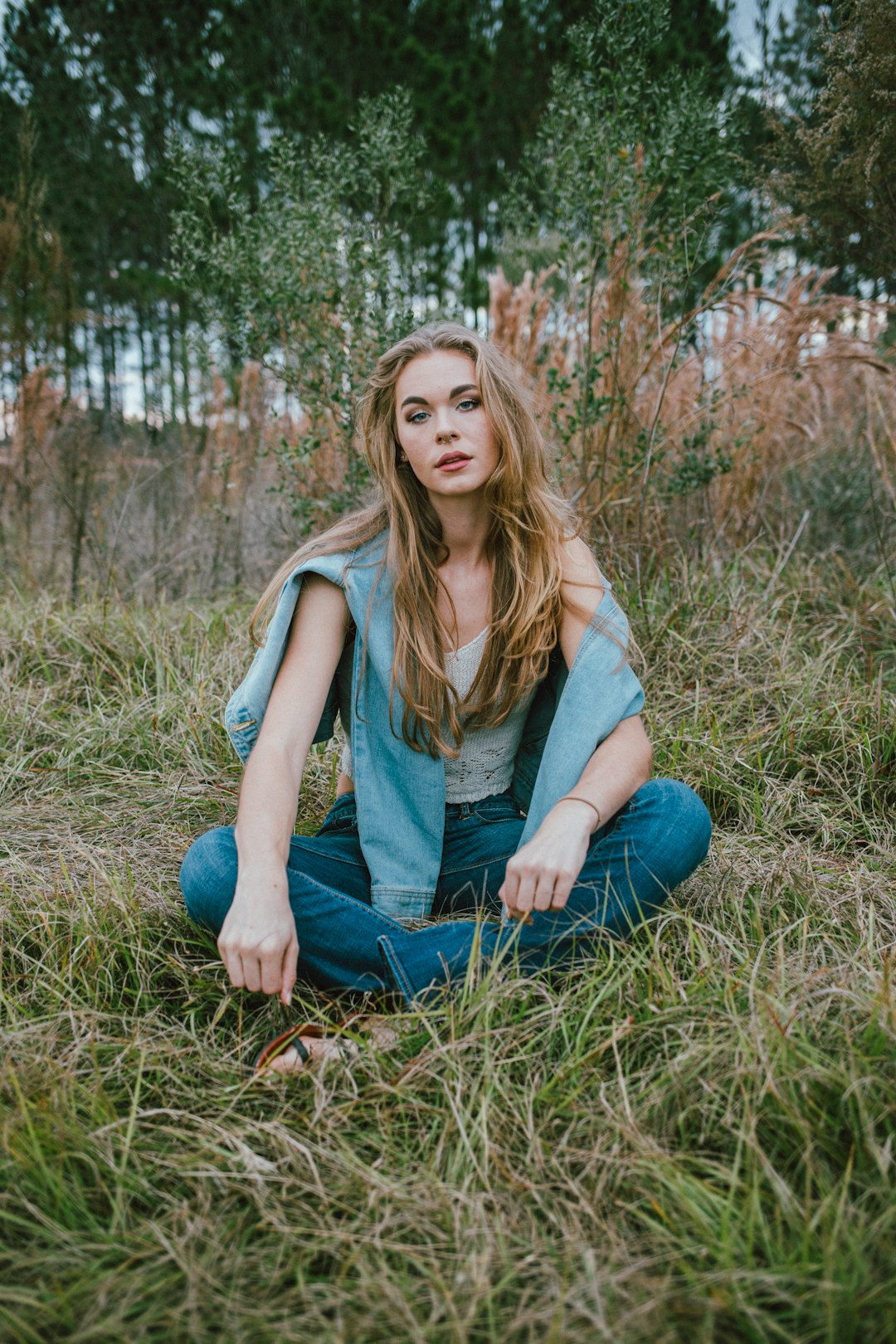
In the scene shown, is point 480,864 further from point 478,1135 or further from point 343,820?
point 478,1135

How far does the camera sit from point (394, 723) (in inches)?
64.4

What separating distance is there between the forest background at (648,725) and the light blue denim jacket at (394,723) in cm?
27

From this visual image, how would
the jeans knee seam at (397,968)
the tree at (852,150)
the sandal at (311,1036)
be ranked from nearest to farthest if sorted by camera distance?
1. the sandal at (311,1036)
2. the jeans knee seam at (397,968)
3. the tree at (852,150)

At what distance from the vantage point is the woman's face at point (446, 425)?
1.62 metres

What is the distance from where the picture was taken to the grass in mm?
887

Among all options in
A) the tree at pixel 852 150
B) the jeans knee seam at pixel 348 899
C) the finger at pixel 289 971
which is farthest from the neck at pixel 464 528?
the tree at pixel 852 150

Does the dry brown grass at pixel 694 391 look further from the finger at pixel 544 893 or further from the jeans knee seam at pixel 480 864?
the finger at pixel 544 893

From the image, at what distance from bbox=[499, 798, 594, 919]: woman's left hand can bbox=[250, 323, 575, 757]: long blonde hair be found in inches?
13.9

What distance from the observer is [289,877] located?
1423 mm

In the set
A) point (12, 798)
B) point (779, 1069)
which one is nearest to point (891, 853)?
point (779, 1069)

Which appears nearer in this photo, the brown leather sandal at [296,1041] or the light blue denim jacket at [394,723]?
the brown leather sandal at [296,1041]

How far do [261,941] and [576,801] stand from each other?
0.50 m

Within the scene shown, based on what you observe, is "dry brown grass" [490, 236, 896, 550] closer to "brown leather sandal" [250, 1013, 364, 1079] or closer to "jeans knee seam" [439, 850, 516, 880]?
"jeans knee seam" [439, 850, 516, 880]

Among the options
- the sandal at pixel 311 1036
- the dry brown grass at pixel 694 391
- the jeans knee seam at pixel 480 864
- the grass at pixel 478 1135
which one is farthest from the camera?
the dry brown grass at pixel 694 391
